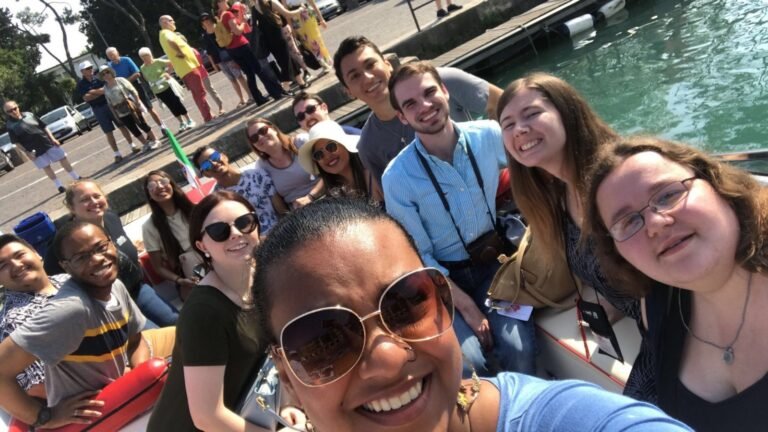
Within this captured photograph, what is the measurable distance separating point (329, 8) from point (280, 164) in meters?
18.8

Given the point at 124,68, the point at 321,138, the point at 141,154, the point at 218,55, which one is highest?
the point at 124,68

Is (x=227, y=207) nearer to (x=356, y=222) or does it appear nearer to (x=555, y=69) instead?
(x=356, y=222)

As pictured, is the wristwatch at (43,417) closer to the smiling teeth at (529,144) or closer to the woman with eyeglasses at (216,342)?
the woman with eyeglasses at (216,342)

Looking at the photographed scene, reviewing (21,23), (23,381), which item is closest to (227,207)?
(23,381)

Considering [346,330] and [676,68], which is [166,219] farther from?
[676,68]

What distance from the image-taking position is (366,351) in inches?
36.4

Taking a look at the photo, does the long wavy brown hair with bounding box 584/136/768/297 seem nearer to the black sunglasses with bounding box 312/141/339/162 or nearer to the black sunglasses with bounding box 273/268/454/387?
the black sunglasses with bounding box 273/268/454/387

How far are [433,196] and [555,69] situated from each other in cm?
752

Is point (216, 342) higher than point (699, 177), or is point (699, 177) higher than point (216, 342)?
point (699, 177)

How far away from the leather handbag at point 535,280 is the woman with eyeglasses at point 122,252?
2849 millimetres

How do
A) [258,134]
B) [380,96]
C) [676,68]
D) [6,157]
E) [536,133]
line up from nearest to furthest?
1. [536,133]
2. [380,96]
3. [258,134]
4. [676,68]
5. [6,157]

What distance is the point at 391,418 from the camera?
35.6 inches

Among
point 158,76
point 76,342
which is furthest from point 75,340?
point 158,76

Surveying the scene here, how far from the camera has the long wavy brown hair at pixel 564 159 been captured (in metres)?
2.26
